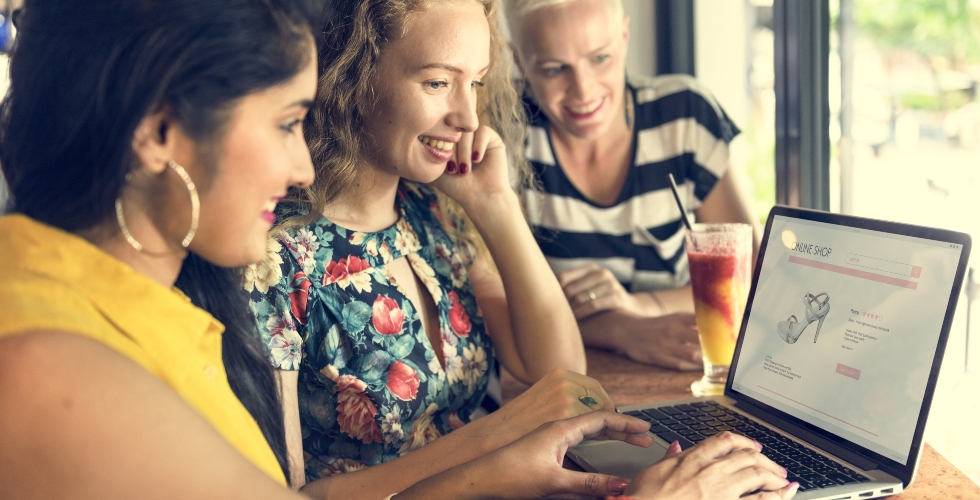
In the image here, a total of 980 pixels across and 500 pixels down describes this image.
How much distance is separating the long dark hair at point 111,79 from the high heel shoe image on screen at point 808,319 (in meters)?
0.71

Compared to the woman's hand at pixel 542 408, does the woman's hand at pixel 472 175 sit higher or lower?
higher

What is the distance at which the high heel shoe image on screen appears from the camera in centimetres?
105

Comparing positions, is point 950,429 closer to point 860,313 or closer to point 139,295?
point 860,313

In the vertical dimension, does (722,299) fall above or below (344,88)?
below

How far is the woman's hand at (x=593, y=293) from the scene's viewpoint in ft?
5.40

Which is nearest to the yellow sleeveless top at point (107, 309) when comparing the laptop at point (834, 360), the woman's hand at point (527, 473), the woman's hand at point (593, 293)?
the woman's hand at point (527, 473)

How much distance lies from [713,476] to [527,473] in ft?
0.66

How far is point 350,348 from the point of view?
1226 millimetres

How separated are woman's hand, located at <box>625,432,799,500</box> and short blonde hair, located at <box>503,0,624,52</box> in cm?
112

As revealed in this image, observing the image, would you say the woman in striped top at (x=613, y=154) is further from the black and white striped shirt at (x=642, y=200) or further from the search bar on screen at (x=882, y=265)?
the search bar on screen at (x=882, y=265)

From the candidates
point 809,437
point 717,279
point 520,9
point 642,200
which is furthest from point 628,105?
point 809,437

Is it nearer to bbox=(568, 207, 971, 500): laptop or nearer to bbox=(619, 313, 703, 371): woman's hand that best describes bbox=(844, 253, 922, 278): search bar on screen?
bbox=(568, 207, 971, 500): laptop

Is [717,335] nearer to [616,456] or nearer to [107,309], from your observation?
[616,456]

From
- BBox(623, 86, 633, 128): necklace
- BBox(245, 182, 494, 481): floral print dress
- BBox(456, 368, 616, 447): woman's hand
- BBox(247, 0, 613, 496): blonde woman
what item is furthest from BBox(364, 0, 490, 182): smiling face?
BBox(623, 86, 633, 128): necklace
